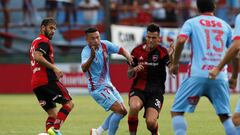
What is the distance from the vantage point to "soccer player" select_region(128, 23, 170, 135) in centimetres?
1216

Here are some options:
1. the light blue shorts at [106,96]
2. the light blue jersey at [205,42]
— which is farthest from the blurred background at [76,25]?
the light blue jersey at [205,42]

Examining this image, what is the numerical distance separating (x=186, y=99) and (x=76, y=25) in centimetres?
2076

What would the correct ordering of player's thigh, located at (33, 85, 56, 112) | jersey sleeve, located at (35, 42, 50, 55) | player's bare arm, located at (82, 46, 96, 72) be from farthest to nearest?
player's thigh, located at (33, 85, 56, 112)
jersey sleeve, located at (35, 42, 50, 55)
player's bare arm, located at (82, 46, 96, 72)

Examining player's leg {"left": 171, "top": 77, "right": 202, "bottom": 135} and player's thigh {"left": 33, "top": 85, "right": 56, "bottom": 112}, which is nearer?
player's leg {"left": 171, "top": 77, "right": 202, "bottom": 135}

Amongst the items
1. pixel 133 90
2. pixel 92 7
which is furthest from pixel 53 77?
pixel 92 7

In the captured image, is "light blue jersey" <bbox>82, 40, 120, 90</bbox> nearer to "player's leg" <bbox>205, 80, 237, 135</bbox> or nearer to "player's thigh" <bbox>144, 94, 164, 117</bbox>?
"player's thigh" <bbox>144, 94, 164, 117</bbox>

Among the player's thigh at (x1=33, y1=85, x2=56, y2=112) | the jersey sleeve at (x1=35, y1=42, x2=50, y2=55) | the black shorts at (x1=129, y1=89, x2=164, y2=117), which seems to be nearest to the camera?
the black shorts at (x1=129, y1=89, x2=164, y2=117)

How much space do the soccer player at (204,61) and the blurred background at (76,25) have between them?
737 inches

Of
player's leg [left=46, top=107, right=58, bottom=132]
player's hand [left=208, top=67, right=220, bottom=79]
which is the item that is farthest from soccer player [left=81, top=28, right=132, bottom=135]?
player's hand [left=208, top=67, right=220, bottom=79]

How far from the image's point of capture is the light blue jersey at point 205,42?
32.5ft

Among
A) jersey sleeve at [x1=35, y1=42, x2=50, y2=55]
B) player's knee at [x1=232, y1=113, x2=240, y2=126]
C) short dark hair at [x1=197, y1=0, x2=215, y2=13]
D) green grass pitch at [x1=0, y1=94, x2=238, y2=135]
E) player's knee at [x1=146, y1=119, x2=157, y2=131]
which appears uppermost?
short dark hair at [x1=197, y1=0, x2=215, y2=13]

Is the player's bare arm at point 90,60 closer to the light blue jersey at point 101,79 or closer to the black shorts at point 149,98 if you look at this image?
the light blue jersey at point 101,79

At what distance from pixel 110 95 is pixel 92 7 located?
17898mm

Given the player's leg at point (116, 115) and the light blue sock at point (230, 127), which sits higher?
the light blue sock at point (230, 127)
